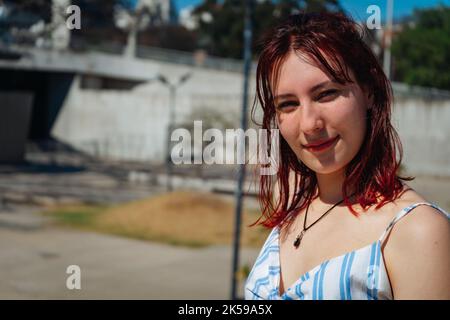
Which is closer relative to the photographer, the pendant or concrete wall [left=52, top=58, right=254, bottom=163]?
the pendant

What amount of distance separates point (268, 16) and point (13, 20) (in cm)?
1536

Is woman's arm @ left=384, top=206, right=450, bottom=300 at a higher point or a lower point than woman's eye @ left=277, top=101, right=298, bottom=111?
lower

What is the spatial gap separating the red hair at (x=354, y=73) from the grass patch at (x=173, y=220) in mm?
11349

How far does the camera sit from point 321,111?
4.76 feet

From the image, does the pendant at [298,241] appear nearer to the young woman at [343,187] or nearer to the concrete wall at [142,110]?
the young woman at [343,187]

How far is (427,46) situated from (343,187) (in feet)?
27.3

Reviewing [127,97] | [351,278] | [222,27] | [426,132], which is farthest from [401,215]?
[222,27]

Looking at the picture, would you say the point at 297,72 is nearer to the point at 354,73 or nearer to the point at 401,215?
the point at 354,73

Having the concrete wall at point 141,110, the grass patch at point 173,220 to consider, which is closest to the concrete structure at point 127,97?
the concrete wall at point 141,110

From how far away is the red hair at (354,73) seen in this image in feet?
4.75

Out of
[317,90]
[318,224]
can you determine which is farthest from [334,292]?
[317,90]

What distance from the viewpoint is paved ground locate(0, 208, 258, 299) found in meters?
8.88

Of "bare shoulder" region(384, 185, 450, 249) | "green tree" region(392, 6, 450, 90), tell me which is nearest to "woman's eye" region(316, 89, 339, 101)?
"bare shoulder" region(384, 185, 450, 249)

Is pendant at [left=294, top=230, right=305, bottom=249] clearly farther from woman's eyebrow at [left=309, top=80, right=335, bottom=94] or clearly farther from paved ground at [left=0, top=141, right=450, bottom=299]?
paved ground at [left=0, top=141, right=450, bottom=299]
